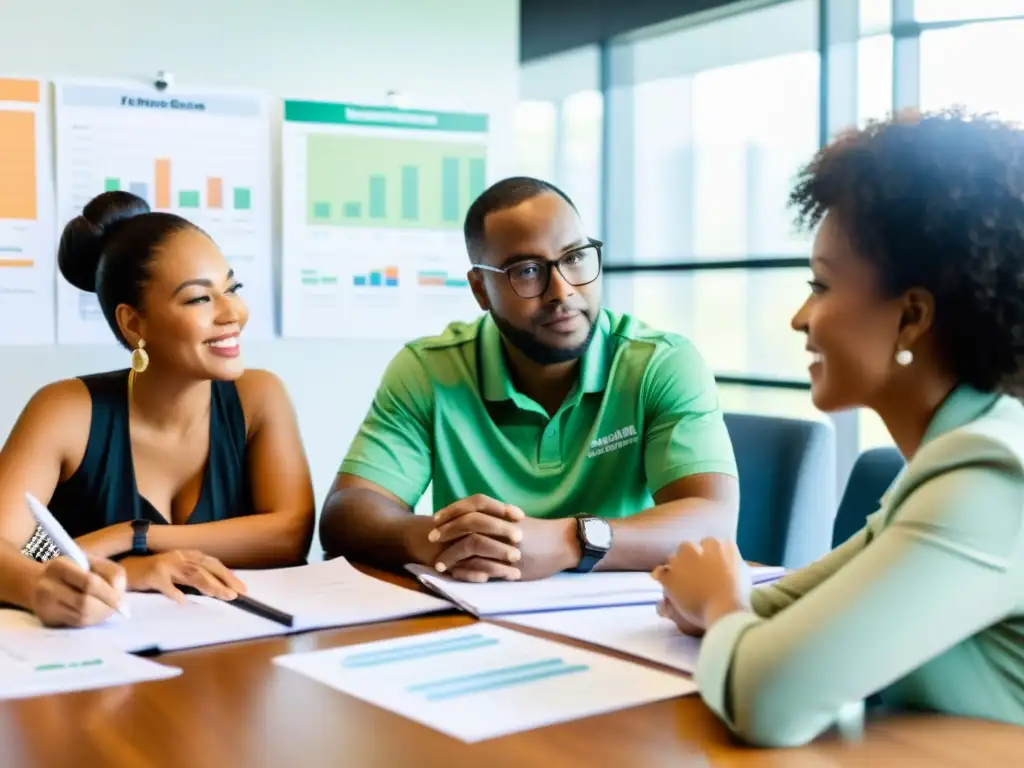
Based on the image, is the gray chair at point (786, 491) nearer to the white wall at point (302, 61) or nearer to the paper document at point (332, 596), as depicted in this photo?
the paper document at point (332, 596)

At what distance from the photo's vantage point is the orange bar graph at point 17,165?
9.82 feet

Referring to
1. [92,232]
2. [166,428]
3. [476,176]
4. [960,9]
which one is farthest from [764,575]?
[960,9]

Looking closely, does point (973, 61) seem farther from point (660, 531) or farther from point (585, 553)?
point (585, 553)

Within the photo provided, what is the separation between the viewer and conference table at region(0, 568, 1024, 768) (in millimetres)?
887

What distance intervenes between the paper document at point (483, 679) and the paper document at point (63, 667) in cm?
15

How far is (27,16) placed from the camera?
118 inches

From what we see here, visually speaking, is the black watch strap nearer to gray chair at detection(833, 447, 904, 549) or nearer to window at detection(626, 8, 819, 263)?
gray chair at detection(833, 447, 904, 549)

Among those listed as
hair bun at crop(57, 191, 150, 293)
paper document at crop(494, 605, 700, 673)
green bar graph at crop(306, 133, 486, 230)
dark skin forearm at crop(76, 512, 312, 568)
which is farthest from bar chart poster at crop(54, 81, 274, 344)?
paper document at crop(494, 605, 700, 673)

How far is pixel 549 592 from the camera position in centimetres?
149

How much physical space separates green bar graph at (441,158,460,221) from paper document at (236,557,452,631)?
2.09 metres

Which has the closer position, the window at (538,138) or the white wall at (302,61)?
the white wall at (302,61)

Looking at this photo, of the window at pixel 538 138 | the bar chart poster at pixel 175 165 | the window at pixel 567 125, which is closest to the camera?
the bar chart poster at pixel 175 165

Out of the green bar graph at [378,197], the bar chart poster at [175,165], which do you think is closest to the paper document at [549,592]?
the bar chart poster at [175,165]

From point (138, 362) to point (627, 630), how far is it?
1.15 m
